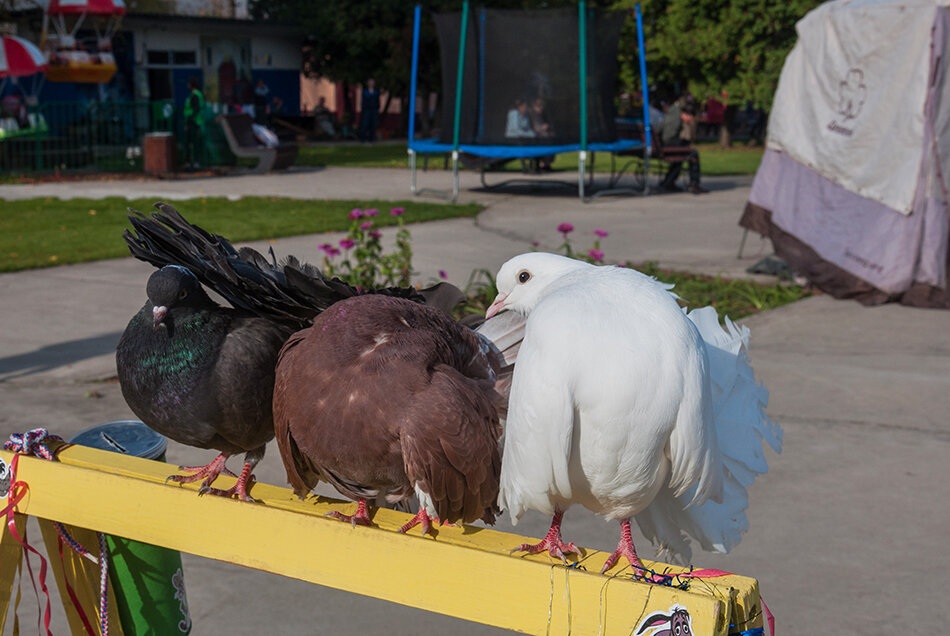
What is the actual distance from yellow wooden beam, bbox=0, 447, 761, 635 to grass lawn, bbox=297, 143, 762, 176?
19290mm

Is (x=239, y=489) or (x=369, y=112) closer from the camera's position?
(x=239, y=489)

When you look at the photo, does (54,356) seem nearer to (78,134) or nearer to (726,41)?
(78,134)

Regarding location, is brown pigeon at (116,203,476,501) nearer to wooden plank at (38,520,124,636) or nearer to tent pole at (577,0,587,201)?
wooden plank at (38,520,124,636)

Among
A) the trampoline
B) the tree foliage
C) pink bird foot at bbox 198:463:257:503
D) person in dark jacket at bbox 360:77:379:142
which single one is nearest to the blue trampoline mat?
the trampoline

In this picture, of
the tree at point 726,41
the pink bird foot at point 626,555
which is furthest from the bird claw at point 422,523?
the tree at point 726,41

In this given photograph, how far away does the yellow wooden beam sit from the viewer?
151cm

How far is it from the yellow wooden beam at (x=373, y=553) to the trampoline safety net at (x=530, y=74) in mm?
12817

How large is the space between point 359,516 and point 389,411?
30 cm

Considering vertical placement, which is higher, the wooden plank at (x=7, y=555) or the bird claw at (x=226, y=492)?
the bird claw at (x=226, y=492)

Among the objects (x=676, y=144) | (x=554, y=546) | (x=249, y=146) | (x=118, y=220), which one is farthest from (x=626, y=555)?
(x=249, y=146)

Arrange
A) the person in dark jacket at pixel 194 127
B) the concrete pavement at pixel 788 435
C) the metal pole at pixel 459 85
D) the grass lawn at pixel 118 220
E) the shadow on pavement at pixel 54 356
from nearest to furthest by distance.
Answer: the concrete pavement at pixel 788 435
the shadow on pavement at pixel 54 356
the grass lawn at pixel 118 220
the metal pole at pixel 459 85
the person in dark jacket at pixel 194 127

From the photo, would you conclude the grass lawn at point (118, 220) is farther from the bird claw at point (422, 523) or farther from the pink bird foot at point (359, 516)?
the bird claw at point (422, 523)

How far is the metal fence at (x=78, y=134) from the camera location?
19.2 metres

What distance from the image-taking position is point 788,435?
4941 mm
